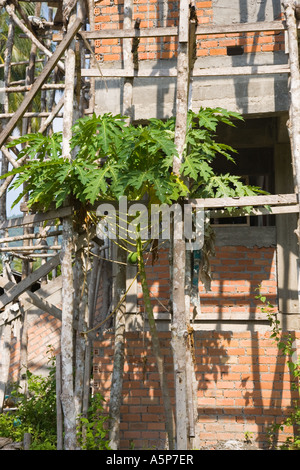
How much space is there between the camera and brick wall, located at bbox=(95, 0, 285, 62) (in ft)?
27.6

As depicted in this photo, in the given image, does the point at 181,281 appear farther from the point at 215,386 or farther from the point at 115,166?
the point at 215,386

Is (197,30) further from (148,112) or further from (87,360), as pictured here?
(87,360)

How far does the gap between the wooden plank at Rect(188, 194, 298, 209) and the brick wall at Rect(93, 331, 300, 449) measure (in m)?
2.46

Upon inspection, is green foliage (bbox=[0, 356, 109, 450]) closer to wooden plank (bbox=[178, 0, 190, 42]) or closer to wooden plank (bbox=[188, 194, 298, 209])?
wooden plank (bbox=[188, 194, 298, 209])

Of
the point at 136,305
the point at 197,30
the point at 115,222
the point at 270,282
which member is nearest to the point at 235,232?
the point at 270,282

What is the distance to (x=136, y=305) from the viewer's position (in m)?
8.66

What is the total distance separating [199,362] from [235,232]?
1911 millimetres

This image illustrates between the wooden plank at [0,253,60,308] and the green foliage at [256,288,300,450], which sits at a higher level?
the wooden plank at [0,253,60,308]

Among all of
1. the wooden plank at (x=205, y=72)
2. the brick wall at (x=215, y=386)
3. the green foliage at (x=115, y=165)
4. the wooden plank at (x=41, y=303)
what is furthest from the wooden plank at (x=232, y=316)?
the wooden plank at (x=205, y=72)

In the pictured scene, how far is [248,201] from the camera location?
6453 mm

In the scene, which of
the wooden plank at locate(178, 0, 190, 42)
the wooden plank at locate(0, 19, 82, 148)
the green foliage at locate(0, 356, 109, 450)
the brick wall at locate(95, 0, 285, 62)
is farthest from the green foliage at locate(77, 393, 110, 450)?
the brick wall at locate(95, 0, 285, 62)

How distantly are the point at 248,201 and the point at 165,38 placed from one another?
10.6 ft

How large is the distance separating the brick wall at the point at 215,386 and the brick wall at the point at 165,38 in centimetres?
378

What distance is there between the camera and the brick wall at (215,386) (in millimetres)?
8094
